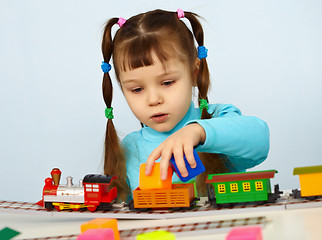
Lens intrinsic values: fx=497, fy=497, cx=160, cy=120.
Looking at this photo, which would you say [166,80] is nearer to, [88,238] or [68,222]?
[68,222]

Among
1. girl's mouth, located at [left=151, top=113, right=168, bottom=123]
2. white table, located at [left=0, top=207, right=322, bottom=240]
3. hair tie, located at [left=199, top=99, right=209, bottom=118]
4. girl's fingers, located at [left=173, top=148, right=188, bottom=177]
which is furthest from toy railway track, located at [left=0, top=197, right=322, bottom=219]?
hair tie, located at [left=199, top=99, right=209, bottom=118]

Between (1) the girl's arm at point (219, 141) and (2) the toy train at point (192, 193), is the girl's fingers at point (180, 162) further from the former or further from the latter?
(2) the toy train at point (192, 193)

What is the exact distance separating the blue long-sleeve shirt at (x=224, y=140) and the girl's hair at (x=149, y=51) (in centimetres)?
4

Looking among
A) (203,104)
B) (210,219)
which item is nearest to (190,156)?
(210,219)

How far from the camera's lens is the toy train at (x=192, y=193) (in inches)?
40.6

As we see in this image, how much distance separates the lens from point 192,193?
1118mm

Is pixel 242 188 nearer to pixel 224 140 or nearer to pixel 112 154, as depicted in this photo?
pixel 224 140

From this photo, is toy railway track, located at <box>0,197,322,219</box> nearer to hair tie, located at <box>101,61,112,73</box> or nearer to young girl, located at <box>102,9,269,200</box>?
young girl, located at <box>102,9,269,200</box>

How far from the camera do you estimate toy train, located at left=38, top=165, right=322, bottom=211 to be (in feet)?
3.39

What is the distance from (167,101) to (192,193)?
298 mm

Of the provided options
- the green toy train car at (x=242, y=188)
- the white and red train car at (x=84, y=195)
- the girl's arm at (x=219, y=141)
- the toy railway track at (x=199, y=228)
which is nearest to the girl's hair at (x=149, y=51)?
the girl's arm at (x=219, y=141)

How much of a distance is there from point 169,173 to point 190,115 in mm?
530

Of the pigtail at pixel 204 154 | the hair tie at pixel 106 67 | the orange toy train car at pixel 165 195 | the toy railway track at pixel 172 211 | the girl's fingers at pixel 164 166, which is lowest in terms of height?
the toy railway track at pixel 172 211

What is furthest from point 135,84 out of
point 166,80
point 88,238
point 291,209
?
point 88,238
